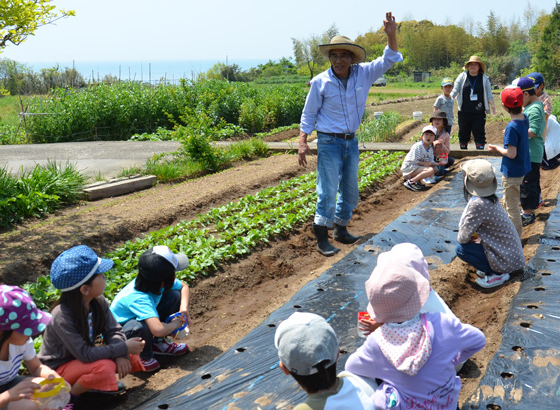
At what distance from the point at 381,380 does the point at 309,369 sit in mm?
819

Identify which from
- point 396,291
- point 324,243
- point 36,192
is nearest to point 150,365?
point 396,291

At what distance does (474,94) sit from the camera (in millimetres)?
9195

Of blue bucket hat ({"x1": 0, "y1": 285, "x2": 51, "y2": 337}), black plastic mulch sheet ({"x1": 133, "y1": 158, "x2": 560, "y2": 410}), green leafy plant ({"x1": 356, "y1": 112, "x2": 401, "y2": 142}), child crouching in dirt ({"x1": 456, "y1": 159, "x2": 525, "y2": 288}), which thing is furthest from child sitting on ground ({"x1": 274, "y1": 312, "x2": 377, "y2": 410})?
green leafy plant ({"x1": 356, "y1": 112, "x2": 401, "y2": 142})

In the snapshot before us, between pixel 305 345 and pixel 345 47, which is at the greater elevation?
pixel 345 47

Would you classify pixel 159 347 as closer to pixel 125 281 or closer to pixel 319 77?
pixel 125 281

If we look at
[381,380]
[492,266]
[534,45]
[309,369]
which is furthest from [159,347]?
[534,45]

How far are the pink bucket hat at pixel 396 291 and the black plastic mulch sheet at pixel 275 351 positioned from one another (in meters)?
0.70

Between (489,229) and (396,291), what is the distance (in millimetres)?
2203

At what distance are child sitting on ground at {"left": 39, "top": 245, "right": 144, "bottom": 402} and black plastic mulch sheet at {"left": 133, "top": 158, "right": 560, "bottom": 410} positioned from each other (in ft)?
1.04

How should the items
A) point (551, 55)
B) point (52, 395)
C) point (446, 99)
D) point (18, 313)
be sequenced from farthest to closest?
point (551, 55) < point (446, 99) < point (52, 395) < point (18, 313)

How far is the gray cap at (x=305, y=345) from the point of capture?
2.04 metres

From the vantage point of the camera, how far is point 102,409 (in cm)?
323

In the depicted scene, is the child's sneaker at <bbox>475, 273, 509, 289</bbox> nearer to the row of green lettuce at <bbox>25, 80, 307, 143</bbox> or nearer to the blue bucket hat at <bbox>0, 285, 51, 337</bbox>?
the blue bucket hat at <bbox>0, 285, 51, 337</bbox>

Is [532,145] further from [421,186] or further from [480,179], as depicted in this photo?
[421,186]
